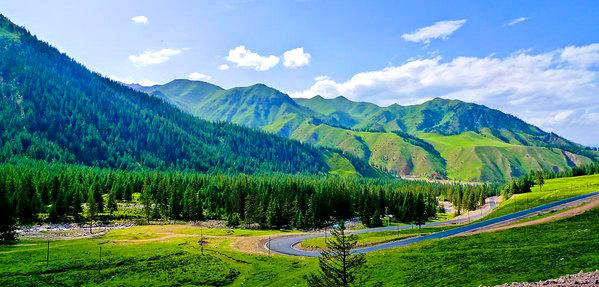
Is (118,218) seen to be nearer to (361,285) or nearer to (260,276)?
(260,276)

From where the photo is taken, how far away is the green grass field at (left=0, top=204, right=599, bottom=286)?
5334cm

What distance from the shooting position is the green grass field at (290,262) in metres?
53.3

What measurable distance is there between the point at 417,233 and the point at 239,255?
2086 inches

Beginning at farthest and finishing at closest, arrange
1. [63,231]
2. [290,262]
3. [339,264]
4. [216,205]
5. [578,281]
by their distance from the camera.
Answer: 1. [216,205]
2. [63,231]
3. [290,262]
4. [339,264]
5. [578,281]

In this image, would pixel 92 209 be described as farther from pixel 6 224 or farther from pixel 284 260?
pixel 284 260

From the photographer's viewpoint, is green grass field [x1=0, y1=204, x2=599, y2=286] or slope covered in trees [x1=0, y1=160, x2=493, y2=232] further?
slope covered in trees [x1=0, y1=160, x2=493, y2=232]

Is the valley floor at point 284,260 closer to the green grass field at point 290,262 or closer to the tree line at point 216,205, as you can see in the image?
the green grass field at point 290,262

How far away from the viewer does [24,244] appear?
109m

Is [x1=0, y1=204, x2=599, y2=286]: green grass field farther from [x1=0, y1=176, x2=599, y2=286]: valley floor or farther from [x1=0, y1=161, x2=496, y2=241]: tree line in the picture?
[x1=0, y1=161, x2=496, y2=241]: tree line

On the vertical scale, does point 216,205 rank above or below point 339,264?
above

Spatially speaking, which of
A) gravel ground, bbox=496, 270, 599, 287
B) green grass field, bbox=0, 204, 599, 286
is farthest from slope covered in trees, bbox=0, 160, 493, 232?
gravel ground, bbox=496, 270, 599, 287

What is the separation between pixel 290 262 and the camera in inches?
3541

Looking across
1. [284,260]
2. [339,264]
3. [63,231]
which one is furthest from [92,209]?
[339,264]

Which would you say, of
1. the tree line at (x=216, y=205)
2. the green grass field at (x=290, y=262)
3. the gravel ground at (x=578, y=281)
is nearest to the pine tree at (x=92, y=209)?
the tree line at (x=216, y=205)
